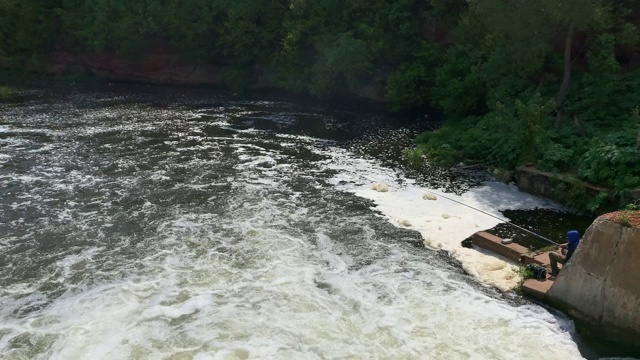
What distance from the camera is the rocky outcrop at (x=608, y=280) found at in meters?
8.53

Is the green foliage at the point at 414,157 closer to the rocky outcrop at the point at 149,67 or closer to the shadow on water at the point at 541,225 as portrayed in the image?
the shadow on water at the point at 541,225

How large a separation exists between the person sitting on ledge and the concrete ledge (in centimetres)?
80

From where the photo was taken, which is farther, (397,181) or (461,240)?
(397,181)

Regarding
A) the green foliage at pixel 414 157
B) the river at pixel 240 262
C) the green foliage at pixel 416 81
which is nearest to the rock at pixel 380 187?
the river at pixel 240 262

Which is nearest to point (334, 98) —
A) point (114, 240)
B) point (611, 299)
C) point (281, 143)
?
point (281, 143)

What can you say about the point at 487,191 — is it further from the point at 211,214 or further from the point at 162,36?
the point at 162,36

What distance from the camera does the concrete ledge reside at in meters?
11.3

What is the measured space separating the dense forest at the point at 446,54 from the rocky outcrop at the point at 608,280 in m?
4.67

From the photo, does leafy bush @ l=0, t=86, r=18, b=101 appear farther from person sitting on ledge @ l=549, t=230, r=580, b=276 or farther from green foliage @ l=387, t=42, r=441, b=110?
person sitting on ledge @ l=549, t=230, r=580, b=276

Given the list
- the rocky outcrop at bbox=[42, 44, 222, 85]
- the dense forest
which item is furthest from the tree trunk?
the rocky outcrop at bbox=[42, 44, 222, 85]

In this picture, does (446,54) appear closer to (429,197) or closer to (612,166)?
(429,197)

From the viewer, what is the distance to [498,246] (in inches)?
456

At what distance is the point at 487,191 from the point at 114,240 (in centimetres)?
1034

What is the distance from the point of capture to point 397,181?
16406 millimetres
